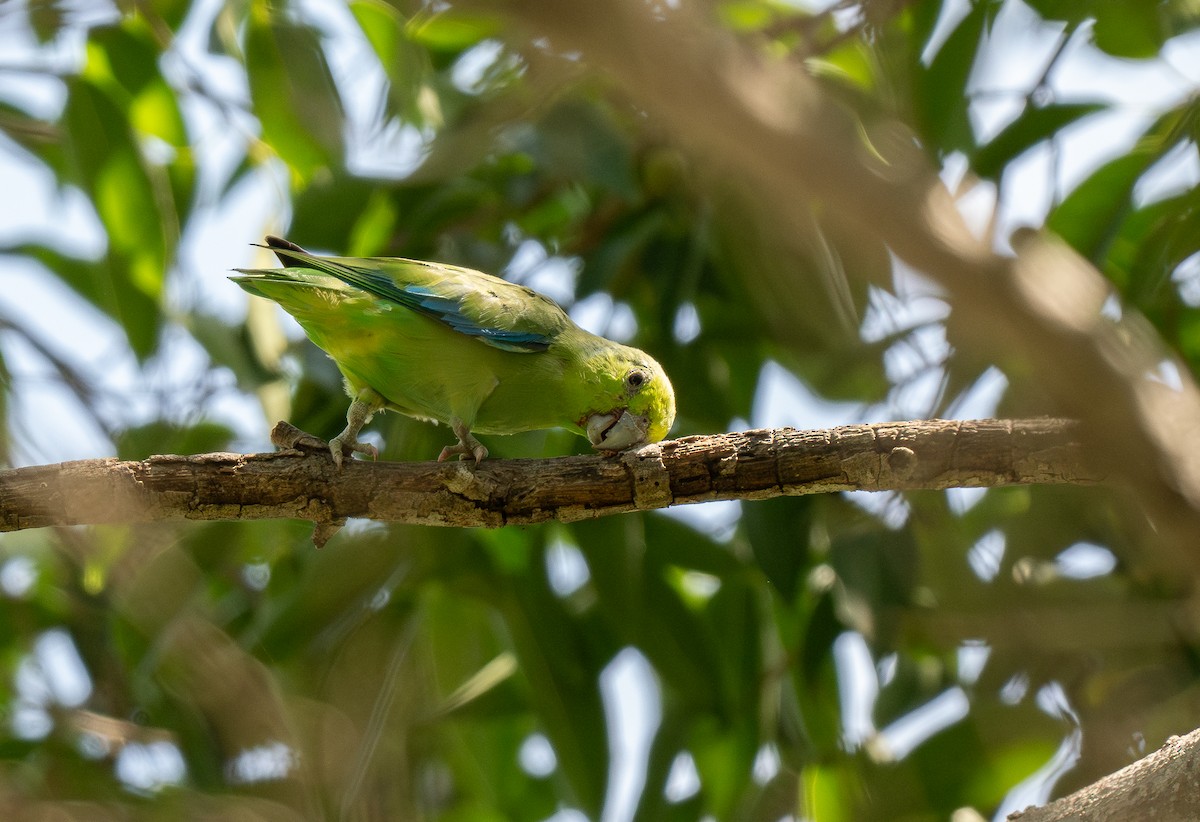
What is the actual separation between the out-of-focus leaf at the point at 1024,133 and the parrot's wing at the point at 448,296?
209cm

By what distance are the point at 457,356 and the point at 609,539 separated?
3.93 ft

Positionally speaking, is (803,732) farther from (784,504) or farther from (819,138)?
(819,138)

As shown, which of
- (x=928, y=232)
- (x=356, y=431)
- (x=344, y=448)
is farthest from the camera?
(x=356, y=431)

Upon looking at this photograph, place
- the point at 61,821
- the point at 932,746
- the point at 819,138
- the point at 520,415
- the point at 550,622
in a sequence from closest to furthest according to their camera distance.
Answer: the point at 819,138, the point at 61,821, the point at 520,415, the point at 932,746, the point at 550,622

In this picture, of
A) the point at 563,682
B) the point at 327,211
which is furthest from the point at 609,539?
the point at 327,211

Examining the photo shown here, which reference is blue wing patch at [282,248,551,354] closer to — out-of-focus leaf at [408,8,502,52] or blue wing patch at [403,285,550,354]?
blue wing patch at [403,285,550,354]

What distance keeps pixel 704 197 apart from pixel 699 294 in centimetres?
55

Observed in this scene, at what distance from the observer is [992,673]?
501cm

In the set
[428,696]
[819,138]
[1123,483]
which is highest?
[819,138]

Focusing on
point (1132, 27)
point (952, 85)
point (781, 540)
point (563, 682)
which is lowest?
point (563, 682)

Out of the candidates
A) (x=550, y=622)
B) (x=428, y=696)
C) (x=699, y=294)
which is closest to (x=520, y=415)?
(x=550, y=622)

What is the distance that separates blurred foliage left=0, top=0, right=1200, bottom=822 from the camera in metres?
4.73

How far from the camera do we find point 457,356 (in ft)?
14.2

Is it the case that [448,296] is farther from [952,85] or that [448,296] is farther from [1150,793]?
[1150,793]
